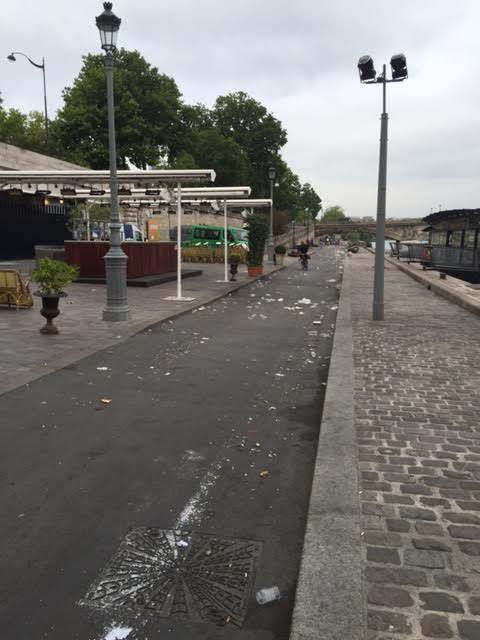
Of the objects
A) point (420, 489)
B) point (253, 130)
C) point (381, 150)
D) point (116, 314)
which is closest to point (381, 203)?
point (381, 150)

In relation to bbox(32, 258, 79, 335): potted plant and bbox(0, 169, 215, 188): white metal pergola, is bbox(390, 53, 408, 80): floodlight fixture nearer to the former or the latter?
bbox(0, 169, 215, 188): white metal pergola

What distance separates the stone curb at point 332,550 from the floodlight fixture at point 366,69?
828 cm

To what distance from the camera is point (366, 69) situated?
10523mm

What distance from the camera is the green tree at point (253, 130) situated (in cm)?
7025

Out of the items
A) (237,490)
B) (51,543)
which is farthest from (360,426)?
(51,543)

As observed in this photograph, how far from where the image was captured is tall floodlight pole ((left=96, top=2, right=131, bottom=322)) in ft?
34.7

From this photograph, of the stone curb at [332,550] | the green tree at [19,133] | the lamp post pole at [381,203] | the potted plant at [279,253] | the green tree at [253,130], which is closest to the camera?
the stone curb at [332,550]

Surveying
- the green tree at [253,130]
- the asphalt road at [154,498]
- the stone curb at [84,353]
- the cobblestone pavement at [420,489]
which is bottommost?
the asphalt road at [154,498]

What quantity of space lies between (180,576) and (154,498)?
0.90 m

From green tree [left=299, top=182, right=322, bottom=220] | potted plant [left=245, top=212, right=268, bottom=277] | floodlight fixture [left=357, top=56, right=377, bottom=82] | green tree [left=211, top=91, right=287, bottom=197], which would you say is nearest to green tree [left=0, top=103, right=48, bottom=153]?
green tree [left=211, top=91, right=287, bottom=197]

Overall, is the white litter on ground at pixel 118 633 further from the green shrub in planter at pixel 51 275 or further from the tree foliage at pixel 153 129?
the tree foliage at pixel 153 129

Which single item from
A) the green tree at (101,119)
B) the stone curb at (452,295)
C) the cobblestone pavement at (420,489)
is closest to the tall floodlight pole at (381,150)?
the stone curb at (452,295)

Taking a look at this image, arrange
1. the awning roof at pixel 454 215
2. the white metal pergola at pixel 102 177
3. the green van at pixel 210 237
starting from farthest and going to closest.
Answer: the green van at pixel 210 237 < the awning roof at pixel 454 215 < the white metal pergola at pixel 102 177

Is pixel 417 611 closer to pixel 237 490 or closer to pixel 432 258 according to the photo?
pixel 237 490
